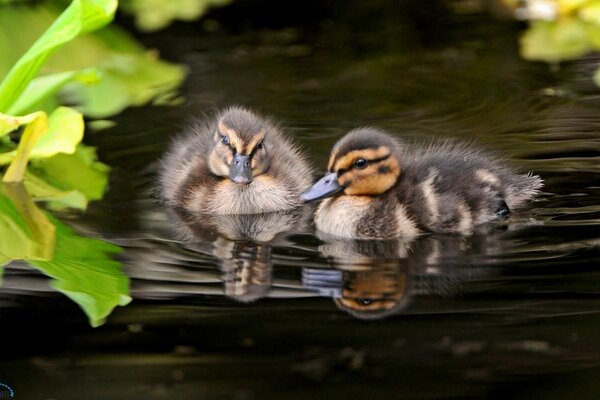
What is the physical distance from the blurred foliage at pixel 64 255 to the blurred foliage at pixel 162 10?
10.8 ft

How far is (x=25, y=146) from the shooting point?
5449 mm

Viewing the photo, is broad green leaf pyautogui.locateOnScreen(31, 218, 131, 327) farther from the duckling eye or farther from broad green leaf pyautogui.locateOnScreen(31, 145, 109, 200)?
the duckling eye

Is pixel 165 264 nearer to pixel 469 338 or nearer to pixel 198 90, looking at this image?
pixel 469 338

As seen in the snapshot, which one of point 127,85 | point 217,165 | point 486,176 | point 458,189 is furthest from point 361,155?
point 127,85

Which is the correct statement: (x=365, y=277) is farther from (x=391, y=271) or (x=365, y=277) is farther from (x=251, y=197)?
(x=251, y=197)

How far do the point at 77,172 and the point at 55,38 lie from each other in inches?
25.6

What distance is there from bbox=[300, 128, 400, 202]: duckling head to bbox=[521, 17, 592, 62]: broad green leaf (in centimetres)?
281

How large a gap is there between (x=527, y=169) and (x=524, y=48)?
2.37 metres

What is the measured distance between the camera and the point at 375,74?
23.7ft

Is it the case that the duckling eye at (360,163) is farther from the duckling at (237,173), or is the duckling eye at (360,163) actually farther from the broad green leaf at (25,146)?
the broad green leaf at (25,146)

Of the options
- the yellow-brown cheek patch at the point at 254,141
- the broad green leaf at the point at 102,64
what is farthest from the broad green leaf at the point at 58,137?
the broad green leaf at the point at 102,64

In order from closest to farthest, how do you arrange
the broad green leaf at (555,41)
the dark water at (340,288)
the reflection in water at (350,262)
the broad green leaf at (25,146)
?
1. the dark water at (340,288)
2. the reflection in water at (350,262)
3. the broad green leaf at (25,146)
4. the broad green leaf at (555,41)

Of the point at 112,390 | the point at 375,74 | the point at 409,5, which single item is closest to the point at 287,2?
the point at 409,5

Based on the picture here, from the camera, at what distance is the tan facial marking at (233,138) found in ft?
16.8
